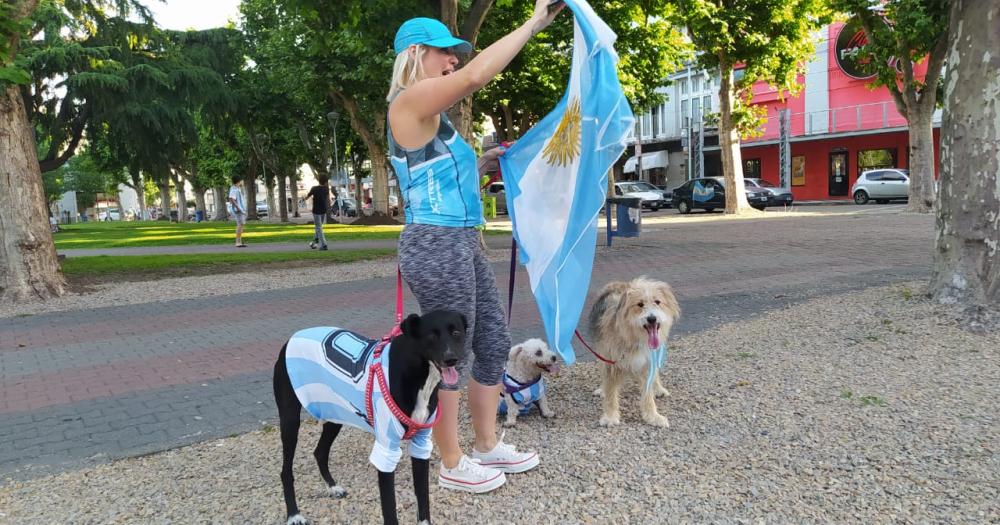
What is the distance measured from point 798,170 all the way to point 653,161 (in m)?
12.1

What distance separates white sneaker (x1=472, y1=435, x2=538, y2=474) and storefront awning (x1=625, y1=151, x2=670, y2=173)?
49.7m

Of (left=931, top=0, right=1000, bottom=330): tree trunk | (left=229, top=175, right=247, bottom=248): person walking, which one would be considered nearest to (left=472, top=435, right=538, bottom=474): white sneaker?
(left=931, top=0, right=1000, bottom=330): tree trunk

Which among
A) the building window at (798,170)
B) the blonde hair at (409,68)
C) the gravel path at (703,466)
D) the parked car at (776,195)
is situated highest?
the building window at (798,170)

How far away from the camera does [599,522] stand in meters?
2.87

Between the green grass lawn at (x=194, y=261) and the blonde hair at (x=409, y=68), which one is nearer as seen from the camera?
the blonde hair at (x=409, y=68)

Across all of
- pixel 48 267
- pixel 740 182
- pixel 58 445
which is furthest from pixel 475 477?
pixel 740 182

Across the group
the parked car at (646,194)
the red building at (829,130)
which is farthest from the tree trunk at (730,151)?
the parked car at (646,194)

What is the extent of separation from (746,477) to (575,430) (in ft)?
3.59

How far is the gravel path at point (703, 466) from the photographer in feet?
9.72

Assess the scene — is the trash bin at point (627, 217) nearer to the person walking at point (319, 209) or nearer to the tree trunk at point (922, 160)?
the person walking at point (319, 209)

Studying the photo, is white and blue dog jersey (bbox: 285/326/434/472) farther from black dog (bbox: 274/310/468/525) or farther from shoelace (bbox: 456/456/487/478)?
shoelace (bbox: 456/456/487/478)

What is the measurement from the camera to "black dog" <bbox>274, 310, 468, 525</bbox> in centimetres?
242

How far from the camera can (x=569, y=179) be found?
11.2 feet

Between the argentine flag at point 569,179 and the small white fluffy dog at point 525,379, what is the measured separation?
816mm
